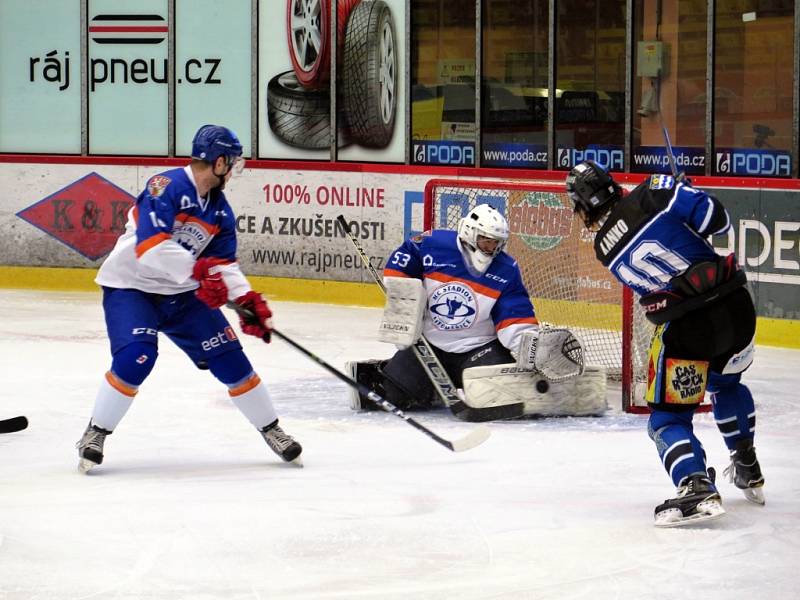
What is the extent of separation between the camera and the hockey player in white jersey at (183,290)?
18.3ft

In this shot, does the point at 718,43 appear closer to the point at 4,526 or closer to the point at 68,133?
the point at 68,133

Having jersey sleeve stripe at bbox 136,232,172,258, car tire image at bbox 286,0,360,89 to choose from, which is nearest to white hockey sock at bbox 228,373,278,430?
jersey sleeve stripe at bbox 136,232,172,258

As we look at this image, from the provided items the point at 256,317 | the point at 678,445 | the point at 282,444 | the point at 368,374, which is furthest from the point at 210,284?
the point at 368,374

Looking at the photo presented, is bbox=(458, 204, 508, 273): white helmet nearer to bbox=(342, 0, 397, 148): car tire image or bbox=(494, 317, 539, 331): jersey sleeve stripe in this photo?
Result: bbox=(494, 317, 539, 331): jersey sleeve stripe

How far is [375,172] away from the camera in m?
11.5

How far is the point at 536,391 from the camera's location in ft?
22.7

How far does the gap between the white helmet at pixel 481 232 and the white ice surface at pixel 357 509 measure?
69cm

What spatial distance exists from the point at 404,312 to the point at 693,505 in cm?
237

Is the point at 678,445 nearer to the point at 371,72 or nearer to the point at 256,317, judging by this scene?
the point at 256,317

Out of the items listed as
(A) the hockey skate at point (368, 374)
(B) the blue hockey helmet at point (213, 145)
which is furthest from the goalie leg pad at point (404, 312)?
(B) the blue hockey helmet at point (213, 145)

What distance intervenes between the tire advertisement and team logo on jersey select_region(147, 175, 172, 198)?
626cm

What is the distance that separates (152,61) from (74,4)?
0.79 metres

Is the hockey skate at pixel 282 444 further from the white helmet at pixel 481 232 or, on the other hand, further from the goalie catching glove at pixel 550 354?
the white helmet at pixel 481 232

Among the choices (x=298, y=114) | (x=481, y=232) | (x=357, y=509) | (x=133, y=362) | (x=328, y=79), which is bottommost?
(x=357, y=509)
